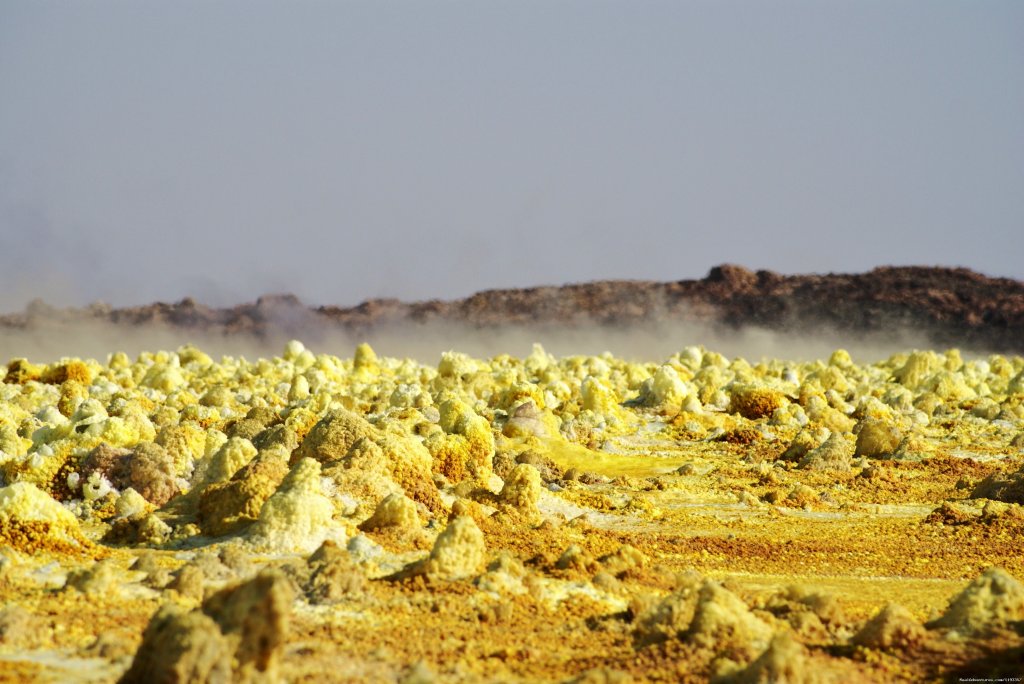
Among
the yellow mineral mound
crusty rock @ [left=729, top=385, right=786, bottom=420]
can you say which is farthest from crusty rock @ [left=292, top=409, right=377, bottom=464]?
crusty rock @ [left=729, top=385, right=786, bottom=420]

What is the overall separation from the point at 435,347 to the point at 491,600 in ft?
109

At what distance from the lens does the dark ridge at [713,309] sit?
3956 centimetres

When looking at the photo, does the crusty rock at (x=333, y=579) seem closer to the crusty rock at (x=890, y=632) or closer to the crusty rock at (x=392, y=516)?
the crusty rock at (x=392, y=516)

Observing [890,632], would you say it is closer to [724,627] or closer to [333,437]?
[724,627]

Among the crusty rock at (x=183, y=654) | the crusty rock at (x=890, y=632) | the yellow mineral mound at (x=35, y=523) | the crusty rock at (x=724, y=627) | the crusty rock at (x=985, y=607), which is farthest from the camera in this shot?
the yellow mineral mound at (x=35, y=523)

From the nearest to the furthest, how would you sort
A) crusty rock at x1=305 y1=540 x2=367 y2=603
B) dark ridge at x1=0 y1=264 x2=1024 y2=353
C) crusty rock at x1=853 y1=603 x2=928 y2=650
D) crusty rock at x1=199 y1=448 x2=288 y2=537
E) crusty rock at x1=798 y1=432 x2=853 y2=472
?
crusty rock at x1=853 y1=603 x2=928 y2=650 → crusty rock at x1=305 y1=540 x2=367 y2=603 → crusty rock at x1=199 y1=448 x2=288 y2=537 → crusty rock at x1=798 y1=432 x2=853 y2=472 → dark ridge at x1=0 y1=264 x2=1024 y2=353

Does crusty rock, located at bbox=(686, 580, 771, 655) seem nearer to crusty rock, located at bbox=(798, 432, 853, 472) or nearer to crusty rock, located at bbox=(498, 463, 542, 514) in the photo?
crusty rock, located at bbox=(498, 463, 542, 514)

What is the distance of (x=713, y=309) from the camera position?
4256 cm

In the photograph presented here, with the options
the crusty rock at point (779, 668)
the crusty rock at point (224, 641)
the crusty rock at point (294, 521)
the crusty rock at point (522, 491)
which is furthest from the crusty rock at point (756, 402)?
the crusty rock at point (224, 641)

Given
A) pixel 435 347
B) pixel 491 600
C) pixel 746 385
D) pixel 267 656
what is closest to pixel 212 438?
pixel 491 600

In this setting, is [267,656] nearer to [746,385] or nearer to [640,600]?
[640,600]

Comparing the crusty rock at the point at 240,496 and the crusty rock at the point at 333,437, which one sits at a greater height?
the crusty rock at the point at 333,437

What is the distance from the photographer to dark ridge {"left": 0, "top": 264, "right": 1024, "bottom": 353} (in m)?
39.6

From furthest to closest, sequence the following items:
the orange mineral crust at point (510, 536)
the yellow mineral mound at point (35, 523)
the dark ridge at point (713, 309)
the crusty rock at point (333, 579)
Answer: the dark ridge at point (713, 309), the yellow mineral mound at point (35, 523), the crusty rock at point (333, 579), the orange mineral crust at point (510, 536)
